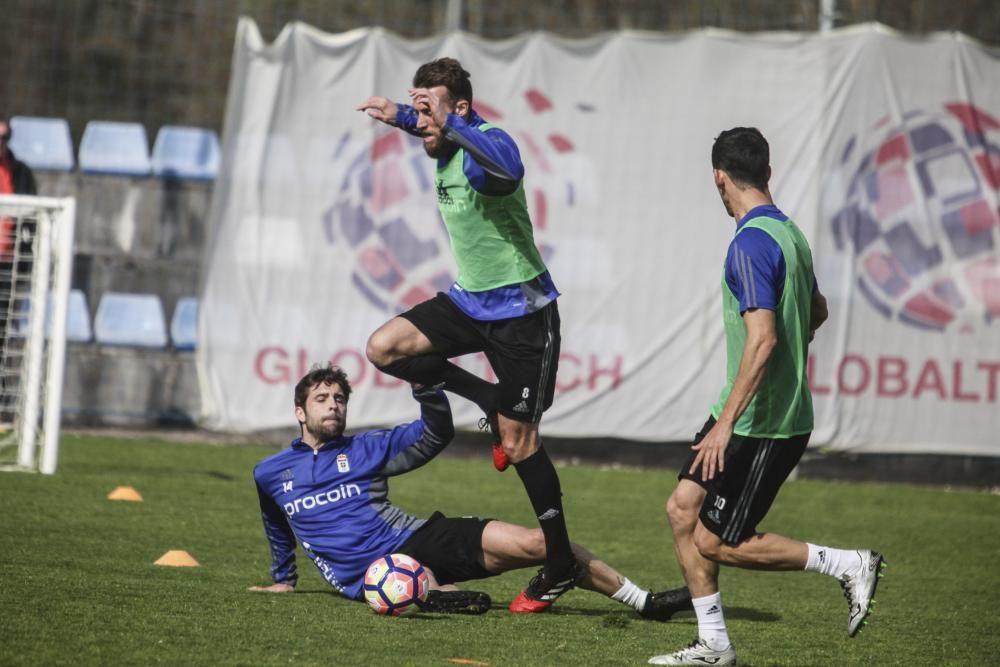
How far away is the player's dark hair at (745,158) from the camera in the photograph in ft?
15.6

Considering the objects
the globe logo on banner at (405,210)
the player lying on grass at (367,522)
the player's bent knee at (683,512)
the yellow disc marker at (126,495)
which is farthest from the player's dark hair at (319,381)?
the globe logo on banner at (405,210)

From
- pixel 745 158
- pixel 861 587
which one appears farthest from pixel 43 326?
pixel 861 587

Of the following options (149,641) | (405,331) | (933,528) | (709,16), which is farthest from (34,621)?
(709,16)

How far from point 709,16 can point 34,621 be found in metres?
10.2

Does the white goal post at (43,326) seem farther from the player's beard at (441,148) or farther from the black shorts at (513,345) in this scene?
the player's beard at (441,148)

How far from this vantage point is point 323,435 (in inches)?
231

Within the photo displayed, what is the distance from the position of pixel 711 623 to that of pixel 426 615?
1292 millimetres

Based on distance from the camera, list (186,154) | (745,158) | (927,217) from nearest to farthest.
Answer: (745,158)
(927,217)
(186,154)

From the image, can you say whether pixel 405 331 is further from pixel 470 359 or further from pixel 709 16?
pixel 709 16

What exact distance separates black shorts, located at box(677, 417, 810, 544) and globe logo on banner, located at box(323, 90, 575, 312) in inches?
288

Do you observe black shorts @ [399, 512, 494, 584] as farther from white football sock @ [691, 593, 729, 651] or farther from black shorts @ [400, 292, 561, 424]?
white football sock @ [691, 593, 729, 651]

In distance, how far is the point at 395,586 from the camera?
539cm

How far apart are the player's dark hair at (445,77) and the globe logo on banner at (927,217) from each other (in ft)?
20.6

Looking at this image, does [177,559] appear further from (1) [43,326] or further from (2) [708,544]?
(1) [43,326]
